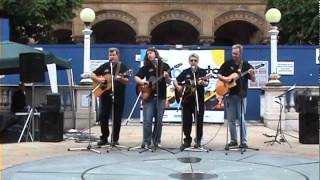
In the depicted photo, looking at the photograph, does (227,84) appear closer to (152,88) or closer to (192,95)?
(192,95)

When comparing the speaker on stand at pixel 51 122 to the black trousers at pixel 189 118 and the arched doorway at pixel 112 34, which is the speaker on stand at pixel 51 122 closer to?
the black trousers at pixel 189 118

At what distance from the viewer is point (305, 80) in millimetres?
21531

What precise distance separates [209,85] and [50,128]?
291 inches

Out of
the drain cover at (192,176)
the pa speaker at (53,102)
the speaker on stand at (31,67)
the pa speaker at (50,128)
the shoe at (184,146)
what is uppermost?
the speaker on stand at (31,67)

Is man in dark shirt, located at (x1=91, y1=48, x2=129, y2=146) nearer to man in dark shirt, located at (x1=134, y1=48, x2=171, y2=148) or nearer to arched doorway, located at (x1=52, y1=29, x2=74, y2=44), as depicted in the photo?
man in dark shirt, located at (x1=134, y1=48, x2=171, y2=148)

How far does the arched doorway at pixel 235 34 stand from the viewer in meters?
38.4

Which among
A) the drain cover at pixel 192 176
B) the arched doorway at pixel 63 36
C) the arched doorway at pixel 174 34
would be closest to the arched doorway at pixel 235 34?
the arched doorway at pixel 174 34

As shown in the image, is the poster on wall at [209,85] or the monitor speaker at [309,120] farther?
the poster on wall at [209,85]

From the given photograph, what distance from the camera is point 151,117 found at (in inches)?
481

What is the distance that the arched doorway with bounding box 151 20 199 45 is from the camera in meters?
38.3

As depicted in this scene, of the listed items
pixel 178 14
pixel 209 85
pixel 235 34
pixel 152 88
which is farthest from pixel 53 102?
pixel 235 34

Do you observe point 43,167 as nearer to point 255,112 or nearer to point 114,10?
point 255,112

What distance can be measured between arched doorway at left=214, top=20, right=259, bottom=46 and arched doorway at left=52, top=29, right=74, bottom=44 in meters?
9.10

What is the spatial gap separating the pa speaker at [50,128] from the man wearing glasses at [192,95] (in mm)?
3204
